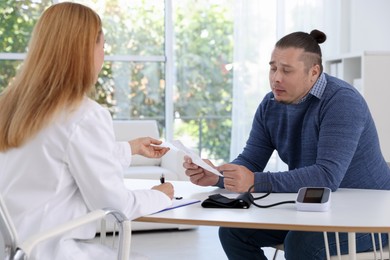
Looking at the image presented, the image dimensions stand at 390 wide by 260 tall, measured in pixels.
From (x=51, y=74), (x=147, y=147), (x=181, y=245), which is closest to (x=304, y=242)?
(x=147, y=147)

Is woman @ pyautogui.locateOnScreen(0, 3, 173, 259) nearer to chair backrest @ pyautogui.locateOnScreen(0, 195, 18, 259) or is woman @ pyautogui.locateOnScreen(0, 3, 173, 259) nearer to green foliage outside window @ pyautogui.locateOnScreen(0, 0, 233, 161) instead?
chair backrest @ pyautogui.locateOnScreen(0, 195, 18, 259)

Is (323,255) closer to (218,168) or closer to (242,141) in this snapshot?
(218,168)

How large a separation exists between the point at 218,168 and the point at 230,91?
4.36 metres

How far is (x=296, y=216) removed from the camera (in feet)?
6.82

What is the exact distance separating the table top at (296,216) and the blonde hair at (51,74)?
43 cm

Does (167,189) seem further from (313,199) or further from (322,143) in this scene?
(322,143)

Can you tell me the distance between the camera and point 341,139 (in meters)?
2.53

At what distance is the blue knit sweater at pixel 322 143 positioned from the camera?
250cm

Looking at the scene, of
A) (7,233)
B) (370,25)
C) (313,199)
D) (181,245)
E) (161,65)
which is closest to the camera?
(7,233)

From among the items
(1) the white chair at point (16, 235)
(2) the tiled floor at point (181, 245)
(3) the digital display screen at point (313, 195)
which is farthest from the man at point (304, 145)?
(2) the tiled floor at point (181, 245)

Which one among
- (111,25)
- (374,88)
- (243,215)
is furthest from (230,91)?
(243,215)

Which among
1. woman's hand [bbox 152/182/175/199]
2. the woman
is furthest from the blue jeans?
the woman

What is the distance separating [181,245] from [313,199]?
2.47 metres

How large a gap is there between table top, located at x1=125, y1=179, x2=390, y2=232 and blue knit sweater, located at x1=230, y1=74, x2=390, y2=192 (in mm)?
88
